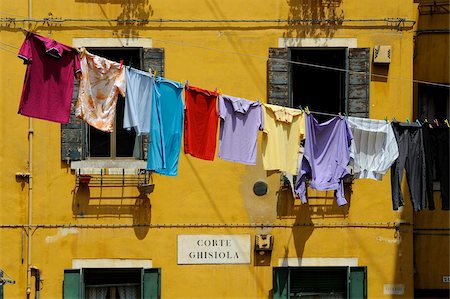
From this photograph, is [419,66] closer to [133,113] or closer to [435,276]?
[435,276]

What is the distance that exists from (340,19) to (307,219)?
311 cm

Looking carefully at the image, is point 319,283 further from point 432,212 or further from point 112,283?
point 112,283

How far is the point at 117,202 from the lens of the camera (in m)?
14.7

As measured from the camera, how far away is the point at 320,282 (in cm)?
1496

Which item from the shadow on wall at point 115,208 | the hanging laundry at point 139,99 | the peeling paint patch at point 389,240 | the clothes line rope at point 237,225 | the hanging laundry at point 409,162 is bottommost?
the peeling paint patch at point 389,240

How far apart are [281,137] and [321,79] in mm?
2003

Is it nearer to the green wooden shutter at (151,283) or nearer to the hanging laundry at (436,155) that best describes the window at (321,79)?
the hanging laundry at (436,155)

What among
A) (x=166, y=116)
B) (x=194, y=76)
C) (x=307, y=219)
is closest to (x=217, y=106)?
(x=166, y=116)

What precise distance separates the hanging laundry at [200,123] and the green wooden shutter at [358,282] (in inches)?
125

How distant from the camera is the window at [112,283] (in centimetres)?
1455

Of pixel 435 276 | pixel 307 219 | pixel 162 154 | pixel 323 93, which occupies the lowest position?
pixel 435 276

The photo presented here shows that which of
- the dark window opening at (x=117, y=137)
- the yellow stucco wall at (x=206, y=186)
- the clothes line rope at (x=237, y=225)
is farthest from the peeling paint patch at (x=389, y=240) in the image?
the dark window opening at (x=117, y=137)

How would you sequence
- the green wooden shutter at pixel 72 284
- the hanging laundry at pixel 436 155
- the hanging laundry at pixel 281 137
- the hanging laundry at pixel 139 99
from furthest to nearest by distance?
1. the green wooden shutter at pixel 72 284
2. the hanging laundry at pixel 436 155
3. the hanging laundry at pixel 281 137
4. the hanging laundry at pixel 139 99

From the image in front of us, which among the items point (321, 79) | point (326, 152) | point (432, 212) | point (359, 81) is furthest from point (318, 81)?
point (432, 212)
